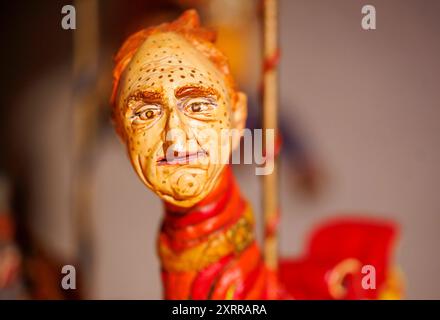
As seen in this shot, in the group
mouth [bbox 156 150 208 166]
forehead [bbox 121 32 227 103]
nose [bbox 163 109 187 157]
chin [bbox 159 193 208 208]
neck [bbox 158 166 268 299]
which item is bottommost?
neck [bbox 158 166 268 299]

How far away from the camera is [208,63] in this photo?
0.77 metres

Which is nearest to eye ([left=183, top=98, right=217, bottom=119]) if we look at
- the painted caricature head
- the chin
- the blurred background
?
the painted caricature head

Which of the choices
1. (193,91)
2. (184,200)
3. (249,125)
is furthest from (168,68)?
(249,125)

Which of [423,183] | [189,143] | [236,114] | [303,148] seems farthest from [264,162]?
[423,183]

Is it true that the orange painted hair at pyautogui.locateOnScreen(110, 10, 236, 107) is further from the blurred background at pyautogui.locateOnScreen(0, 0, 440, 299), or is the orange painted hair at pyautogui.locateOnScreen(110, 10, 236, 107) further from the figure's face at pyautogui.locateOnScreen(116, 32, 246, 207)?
the blurred background at pyautogui.locateOnScreen(0, 0, 440, 299)

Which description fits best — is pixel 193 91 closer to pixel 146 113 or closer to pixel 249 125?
pixel 146 113

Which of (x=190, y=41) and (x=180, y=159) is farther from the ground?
(x=190, y=41)

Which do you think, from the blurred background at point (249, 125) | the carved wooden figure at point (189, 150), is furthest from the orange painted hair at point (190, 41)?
the blurred background at point (249, 125)

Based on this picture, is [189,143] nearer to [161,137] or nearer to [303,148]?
[161,137]

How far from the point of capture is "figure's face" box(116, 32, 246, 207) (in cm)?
72

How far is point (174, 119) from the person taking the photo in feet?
2.36

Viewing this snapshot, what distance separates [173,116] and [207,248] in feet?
0.64

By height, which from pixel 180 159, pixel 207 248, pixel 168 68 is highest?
pixel 168 68

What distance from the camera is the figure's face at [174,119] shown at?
28.4 inches
